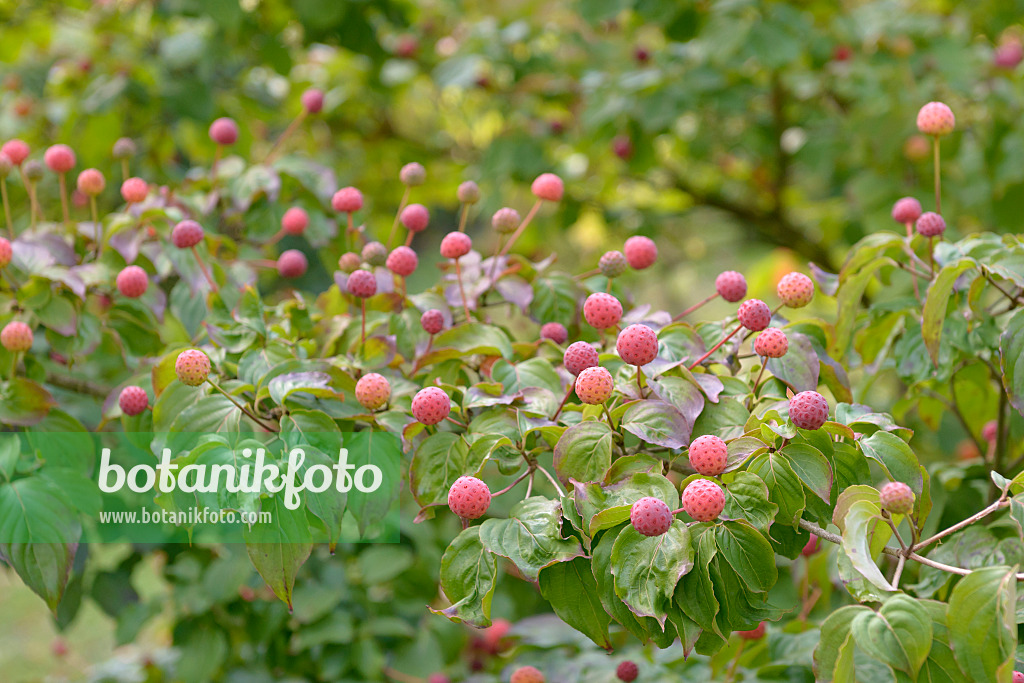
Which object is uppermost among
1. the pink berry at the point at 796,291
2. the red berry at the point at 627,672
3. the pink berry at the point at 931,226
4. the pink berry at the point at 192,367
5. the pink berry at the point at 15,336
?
the pink berry at the point at 931,226

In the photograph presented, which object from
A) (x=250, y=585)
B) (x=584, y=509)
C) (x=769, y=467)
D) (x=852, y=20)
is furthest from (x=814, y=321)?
(x=852, y=20)

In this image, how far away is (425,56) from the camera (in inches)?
117

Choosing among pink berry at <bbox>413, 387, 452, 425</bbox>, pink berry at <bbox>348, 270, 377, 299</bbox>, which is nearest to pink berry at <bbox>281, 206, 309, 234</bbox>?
pink berry at <bbox>348, 270, 377, 299</bbox>

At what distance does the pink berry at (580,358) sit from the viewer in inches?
37.2

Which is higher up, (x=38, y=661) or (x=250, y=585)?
(x=250, y=585)

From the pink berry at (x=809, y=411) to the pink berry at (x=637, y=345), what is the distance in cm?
15

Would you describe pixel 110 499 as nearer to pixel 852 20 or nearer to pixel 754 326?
pixel 754 326

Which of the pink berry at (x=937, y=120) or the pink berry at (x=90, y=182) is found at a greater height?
the pink berry at (x=937, y=120)

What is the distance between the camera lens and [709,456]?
829mm

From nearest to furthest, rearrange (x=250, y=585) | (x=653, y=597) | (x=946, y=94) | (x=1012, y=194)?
(x=653, y=597)
(x=250, y=585)
(x=1012, y=194)
(x=946, y=94)

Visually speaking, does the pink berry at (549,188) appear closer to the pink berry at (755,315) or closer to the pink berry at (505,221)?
the pink berry at (505,221)

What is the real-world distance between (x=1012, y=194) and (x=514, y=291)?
1.80 metres

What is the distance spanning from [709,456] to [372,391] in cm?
40

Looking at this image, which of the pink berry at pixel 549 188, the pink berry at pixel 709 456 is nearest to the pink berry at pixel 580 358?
the pink berry at pixel 709 456
